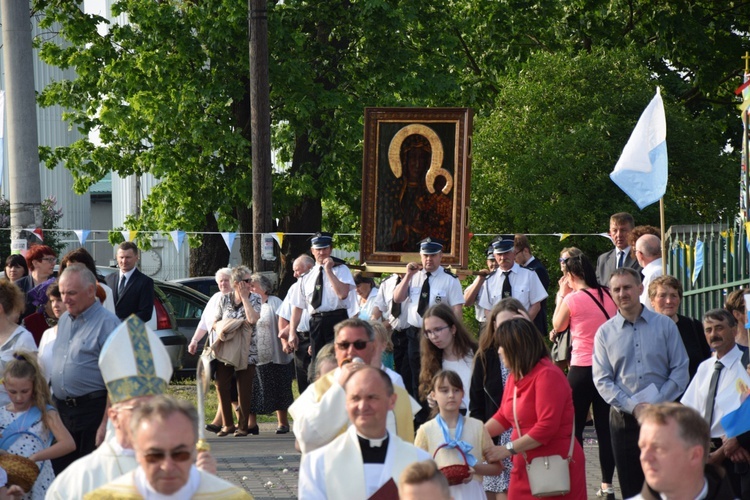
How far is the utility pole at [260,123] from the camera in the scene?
17.2m

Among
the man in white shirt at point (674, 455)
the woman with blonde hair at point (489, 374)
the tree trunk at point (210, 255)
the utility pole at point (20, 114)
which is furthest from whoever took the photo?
the tree trunk at point (210, 255)

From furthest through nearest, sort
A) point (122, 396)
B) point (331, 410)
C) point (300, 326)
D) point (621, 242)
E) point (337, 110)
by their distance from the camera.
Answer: point (337, 110) → point (300, 326) → point (621, 242) → point (331, 410) → point (122, 396)

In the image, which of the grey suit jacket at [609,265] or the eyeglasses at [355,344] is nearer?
the eyeglasses at [355,344]

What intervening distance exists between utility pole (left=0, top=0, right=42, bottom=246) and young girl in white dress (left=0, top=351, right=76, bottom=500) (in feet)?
22.2

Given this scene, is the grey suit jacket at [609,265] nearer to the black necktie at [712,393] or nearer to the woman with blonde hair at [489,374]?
the woman with blonde hair at [489,374]

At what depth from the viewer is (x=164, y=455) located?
14.6 feet

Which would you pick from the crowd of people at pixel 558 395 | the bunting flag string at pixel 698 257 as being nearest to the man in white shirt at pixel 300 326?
the crowd of people at pixel 558 395

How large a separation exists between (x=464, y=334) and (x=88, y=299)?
2.50 metres

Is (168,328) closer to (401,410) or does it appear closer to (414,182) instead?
(414,182)

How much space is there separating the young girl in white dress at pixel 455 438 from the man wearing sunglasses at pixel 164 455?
97.6 inches

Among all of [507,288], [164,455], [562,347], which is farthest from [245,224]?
[164,455]

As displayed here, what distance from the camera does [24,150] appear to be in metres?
14.3

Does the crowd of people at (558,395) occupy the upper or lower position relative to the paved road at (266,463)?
upper

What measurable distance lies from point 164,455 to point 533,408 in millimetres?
3145
